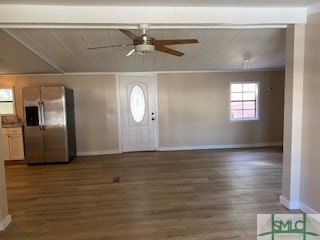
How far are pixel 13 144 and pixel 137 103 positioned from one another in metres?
3.02

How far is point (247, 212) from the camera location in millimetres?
2936

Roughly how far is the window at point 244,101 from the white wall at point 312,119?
3752mm

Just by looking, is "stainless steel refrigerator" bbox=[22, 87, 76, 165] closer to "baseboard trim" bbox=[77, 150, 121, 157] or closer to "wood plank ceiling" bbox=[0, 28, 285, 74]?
"wood plank ceiling" bbox=[0, 28, 285, 74]

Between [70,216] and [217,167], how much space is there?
2.89m

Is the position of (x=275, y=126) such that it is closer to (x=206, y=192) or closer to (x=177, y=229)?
(x=206, y=192)

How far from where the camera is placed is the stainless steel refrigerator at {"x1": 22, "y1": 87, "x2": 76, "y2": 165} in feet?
17.1

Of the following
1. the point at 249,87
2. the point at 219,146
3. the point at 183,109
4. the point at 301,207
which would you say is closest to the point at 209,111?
the point at 183,109

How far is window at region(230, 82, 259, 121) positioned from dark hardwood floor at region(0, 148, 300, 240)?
1.51m

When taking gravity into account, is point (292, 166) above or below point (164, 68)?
below

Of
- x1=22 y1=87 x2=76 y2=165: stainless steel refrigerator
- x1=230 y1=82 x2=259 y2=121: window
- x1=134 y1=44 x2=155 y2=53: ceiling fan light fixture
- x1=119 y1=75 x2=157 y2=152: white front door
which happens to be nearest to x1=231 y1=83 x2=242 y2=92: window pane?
x1=230 y1=82 x2=259 y2=121: window

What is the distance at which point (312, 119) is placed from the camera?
8.90 ft

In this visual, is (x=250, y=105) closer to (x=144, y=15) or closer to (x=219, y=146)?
(x=219, y=146)

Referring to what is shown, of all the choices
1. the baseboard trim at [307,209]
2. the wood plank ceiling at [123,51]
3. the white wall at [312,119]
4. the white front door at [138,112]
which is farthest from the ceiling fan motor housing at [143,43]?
the white front door at [138,112]

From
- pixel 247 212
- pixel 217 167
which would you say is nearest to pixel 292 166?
pixel 247 212
